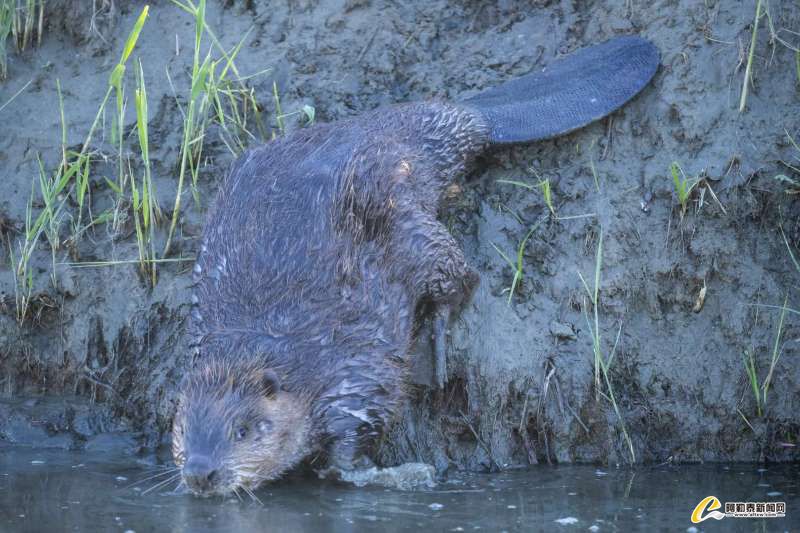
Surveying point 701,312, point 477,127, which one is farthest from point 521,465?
point 477,127

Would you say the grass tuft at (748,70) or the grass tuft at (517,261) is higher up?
the grass tuft at (748,70)

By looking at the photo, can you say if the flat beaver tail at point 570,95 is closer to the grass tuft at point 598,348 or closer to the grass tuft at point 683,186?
the grass tuft at point 683,186

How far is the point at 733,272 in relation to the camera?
188 inches

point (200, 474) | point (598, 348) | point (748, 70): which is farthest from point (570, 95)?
point (200, 474)

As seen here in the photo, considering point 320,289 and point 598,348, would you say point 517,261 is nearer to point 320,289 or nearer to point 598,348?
point 598,348

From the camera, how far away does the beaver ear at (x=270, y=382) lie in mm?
4055

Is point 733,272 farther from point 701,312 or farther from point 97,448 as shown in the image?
point 97,448

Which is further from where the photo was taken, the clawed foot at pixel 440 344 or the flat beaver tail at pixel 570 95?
the flat beaver tail at pixel 570 95

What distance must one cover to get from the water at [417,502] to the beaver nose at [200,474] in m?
0.09

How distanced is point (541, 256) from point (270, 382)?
145 cm

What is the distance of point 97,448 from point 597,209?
2.36 meters

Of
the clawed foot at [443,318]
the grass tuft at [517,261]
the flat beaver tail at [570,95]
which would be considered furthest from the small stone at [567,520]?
the flat beaver tail at [570,95]

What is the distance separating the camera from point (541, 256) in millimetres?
4934

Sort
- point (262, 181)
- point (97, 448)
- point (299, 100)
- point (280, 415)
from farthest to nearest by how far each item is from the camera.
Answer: point (299, 100)
point (97, 448)
point (262, 181)
point (280, 415)
